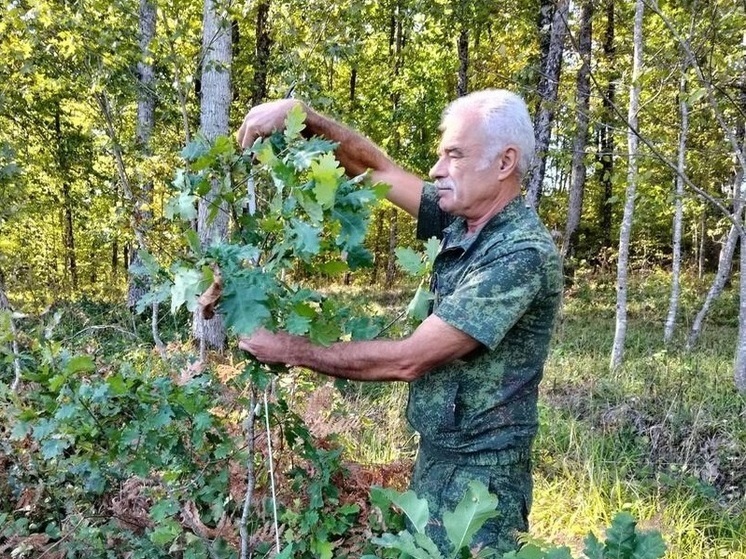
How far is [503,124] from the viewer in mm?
1694

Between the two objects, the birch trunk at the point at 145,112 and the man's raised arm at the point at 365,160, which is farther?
the birch trunk at the point at 145,112

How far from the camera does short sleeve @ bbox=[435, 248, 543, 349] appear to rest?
1.52m

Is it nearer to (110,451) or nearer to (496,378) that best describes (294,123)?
(496,378)

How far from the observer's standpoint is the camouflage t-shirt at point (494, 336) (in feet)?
5.06

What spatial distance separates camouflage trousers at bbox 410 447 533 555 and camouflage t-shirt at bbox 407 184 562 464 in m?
0.02

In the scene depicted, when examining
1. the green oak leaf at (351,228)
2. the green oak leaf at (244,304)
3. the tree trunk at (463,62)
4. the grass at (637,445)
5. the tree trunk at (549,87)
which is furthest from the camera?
the tree trunk at (463,62)

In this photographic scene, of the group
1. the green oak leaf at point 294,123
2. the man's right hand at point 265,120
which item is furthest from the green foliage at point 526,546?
the man's right hand at point 265,120

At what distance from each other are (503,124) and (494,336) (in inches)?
25.3

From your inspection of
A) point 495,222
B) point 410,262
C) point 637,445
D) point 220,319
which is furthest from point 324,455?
point 637,445

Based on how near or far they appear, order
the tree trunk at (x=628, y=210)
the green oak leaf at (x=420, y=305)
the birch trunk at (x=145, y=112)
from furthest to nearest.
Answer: the tree trunk at (x=628, y=210), the birch trunk at (x=145, y=112), the green oak leaf at (x=420, y=305)

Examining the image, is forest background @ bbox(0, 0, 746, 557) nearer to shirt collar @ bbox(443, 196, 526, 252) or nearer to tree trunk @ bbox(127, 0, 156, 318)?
tree trunk @ bbox(127, 0, 156, 318)

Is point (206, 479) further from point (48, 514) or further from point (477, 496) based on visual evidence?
point (477, 496)

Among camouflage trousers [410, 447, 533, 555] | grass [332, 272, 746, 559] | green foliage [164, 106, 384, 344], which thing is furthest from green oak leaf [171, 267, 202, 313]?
grass [332, 272, 746, 559]

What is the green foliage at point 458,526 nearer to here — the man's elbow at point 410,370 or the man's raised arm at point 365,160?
the man's elbow at point 410,370
